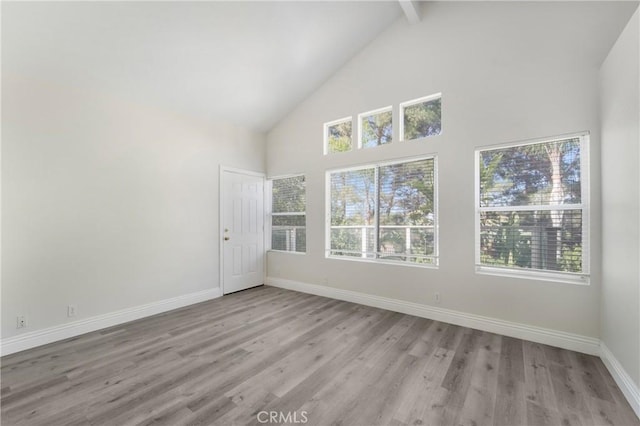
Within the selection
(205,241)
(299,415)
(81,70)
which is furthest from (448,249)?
(81,70)

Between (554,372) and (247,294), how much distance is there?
397 centimetres

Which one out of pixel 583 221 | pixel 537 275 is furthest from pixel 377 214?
pixel 583 221

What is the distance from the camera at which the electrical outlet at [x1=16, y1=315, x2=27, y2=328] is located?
2620 millimetres

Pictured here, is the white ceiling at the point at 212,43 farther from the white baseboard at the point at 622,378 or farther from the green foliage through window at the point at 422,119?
A: the white baseboard at the point at 622,378

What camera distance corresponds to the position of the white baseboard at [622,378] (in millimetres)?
1770

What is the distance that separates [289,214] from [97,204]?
110 inches

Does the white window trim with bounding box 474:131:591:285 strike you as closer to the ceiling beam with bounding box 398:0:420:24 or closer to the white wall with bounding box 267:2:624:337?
the white wall with bounding box 267:2:624:337

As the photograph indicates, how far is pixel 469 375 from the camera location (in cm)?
217

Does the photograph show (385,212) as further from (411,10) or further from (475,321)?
(411,10)

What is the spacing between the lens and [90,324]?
10.1 ft

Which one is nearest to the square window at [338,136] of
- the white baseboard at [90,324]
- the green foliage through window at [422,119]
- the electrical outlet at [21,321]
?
the green foliage through window at [422,119]

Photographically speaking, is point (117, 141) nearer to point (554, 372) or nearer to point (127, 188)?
point (127, 188)

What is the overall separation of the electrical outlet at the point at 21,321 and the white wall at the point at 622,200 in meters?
5.17

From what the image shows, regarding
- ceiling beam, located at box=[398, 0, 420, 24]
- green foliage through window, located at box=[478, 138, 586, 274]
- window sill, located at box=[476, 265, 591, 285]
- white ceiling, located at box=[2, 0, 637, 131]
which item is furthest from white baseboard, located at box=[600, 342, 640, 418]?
ceiling beam, located at box=[398, 0, 420, 24]
